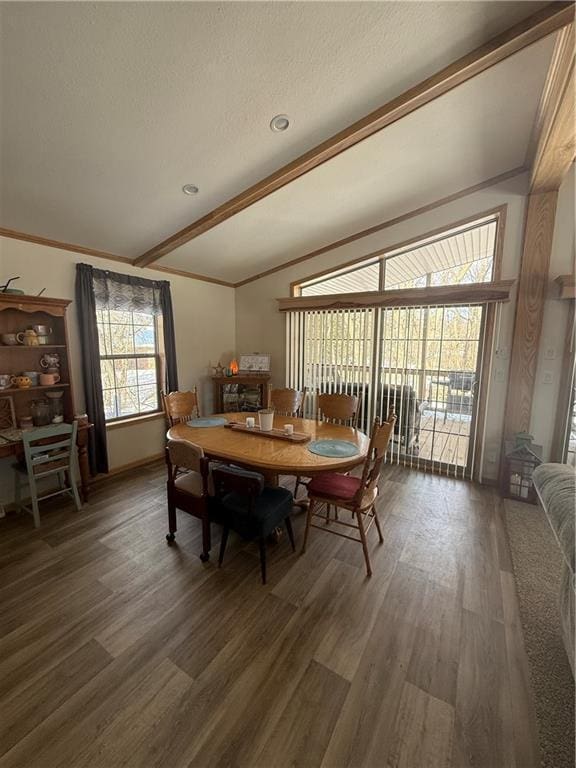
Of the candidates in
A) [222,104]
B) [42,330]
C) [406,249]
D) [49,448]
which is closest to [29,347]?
[42,330]

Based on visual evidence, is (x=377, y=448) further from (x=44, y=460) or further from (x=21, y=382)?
(x=21, y=382)

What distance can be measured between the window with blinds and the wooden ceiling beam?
5.94ft

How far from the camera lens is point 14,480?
2760 millimetres

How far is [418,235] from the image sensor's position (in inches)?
138

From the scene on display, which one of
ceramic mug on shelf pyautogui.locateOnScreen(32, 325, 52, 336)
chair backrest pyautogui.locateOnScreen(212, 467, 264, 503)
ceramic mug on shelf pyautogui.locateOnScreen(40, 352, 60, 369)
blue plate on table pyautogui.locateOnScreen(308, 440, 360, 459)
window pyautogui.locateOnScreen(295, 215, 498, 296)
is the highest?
window pyautogui.locateOnScreen(295, 215, 498, 296)

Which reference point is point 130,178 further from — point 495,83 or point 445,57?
point 495,83

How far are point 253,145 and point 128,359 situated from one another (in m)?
2.71

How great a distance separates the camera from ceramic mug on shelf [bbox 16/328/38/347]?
271 centimetres

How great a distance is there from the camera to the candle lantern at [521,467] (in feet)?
9.47

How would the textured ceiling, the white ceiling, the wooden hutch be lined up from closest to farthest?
1. the white ceiling
2. the textured ceiling
3. the wooden hutch

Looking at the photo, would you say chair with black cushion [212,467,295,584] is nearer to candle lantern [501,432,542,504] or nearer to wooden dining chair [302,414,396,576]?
wooden dining chair [302,414,396,576]

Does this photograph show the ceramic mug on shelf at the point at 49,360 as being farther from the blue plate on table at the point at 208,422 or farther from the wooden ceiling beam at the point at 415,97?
the wooden ceiling beam at the point at 415,97

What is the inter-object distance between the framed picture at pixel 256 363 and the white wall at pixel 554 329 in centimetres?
322

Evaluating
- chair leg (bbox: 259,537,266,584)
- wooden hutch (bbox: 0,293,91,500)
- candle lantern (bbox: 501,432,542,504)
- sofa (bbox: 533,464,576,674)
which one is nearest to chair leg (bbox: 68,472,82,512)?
wooden hutch (bbox: 0,293,91,500)
